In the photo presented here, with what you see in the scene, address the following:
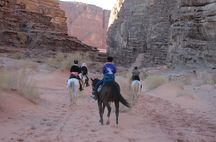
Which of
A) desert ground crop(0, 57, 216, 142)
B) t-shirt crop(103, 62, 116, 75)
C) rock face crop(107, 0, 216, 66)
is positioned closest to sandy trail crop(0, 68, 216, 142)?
desert ground crop(0, 57, 216, 142)

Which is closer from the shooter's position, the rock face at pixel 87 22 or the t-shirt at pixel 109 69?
the t-shirt at pixel 109 69

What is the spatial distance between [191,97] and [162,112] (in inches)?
193

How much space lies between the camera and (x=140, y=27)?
5009 centimetres

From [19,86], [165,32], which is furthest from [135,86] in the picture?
[165,32]

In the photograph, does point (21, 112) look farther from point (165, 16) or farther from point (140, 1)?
point (140, 1)

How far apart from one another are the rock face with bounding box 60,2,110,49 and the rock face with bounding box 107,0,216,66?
147ft

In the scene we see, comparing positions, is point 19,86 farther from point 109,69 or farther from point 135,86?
point 109,69

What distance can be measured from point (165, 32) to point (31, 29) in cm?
1441

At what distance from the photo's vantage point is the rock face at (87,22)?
10975cm

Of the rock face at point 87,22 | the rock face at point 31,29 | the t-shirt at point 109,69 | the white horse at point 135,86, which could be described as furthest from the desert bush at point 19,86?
the rock face at point 87,22

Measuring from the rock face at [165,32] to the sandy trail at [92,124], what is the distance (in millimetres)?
17102

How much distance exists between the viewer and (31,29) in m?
48.3

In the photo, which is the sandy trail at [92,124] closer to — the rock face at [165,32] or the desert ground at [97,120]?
the desert ground at [97,120]

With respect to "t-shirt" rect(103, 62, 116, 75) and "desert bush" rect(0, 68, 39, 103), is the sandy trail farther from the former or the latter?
"t-shirt" rect(103, 62, 116, 75)
